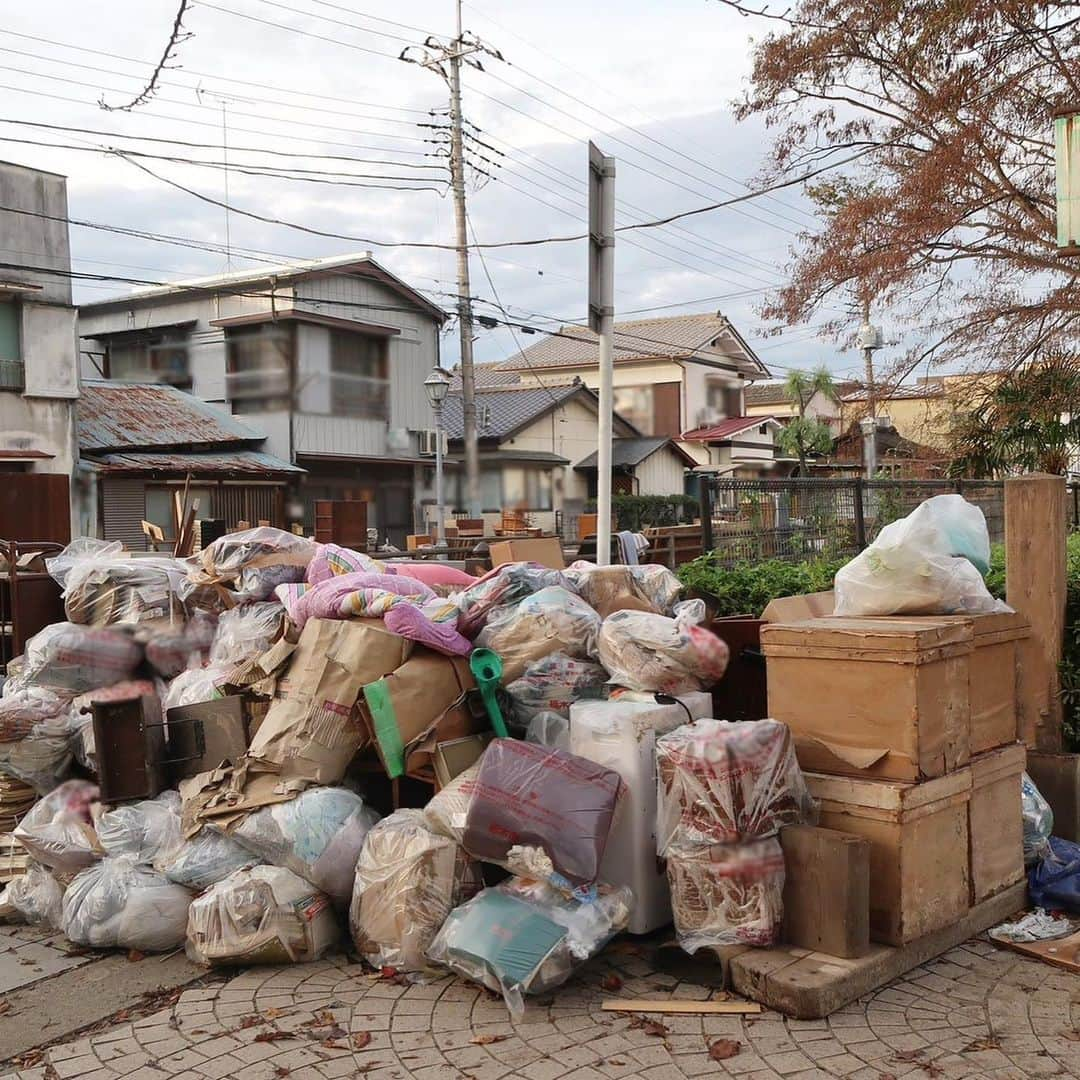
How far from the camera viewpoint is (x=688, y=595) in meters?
6.00

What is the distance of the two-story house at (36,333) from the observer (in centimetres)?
1783

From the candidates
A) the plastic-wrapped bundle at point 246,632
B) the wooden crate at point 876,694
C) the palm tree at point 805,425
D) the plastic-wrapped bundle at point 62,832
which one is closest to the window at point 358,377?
the palm tree at point 805,425

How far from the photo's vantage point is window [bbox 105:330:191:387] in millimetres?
21891

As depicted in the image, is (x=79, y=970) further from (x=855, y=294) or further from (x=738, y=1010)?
(x=855, y=294)

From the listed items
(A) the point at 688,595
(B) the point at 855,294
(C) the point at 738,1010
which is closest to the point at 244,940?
(C) the point at 738,1010

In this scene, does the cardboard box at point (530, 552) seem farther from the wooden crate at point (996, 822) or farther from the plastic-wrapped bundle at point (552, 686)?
the wooden crate at point (996, 822)

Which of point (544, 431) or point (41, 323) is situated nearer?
point (41, 323)

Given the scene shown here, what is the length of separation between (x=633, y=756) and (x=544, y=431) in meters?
25.2

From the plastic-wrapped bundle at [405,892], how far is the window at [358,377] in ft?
64.3

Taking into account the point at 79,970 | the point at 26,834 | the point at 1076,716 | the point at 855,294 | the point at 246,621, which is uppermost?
the point at 855,294

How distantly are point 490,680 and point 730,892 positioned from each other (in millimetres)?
1339

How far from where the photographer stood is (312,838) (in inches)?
153

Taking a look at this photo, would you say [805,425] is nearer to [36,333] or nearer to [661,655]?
[36,333]

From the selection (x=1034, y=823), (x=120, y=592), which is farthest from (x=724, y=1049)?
(x=120, y=592)
